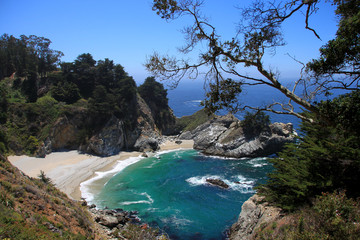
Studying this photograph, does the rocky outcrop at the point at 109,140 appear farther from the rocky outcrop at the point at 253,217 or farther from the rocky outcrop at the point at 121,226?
the rocky outcrop at the point at 253,217

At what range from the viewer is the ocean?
21203mm

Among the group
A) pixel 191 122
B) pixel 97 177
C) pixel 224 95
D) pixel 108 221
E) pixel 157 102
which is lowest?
pixel 108 221

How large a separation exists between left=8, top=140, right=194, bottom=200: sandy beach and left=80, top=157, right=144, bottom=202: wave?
0.59m

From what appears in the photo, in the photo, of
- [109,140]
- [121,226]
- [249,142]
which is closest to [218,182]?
→ [121,226]

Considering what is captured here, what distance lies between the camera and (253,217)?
14508 mm

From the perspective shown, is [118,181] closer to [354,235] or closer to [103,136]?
[103,136]

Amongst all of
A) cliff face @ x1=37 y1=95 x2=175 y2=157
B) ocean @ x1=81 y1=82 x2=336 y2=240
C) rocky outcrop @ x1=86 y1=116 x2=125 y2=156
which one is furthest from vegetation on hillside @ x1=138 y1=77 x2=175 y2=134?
ocean @ x1=81 y1=82 x2=336 y2=240

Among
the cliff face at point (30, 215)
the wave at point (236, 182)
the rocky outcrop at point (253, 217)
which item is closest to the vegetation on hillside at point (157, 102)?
the wave at point (236, 182)

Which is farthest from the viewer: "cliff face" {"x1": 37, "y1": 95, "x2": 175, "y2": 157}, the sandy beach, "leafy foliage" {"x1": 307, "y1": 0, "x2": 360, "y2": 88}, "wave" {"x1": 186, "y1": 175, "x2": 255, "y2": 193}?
"cliff face" {"x1": 37, "y1": 95, "x2": 175, "y2": 157}

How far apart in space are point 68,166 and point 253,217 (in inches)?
1180

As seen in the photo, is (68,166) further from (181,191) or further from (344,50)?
(344,50)

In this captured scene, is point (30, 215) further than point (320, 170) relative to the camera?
Answer: Yes

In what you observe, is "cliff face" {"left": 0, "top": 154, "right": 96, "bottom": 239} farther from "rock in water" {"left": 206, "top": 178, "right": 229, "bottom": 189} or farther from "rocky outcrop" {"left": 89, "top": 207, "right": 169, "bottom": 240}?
"rock in water" {"left": 206, "top": 178, "right": 229, "bottom": 189}

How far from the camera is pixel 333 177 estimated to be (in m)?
10.5
